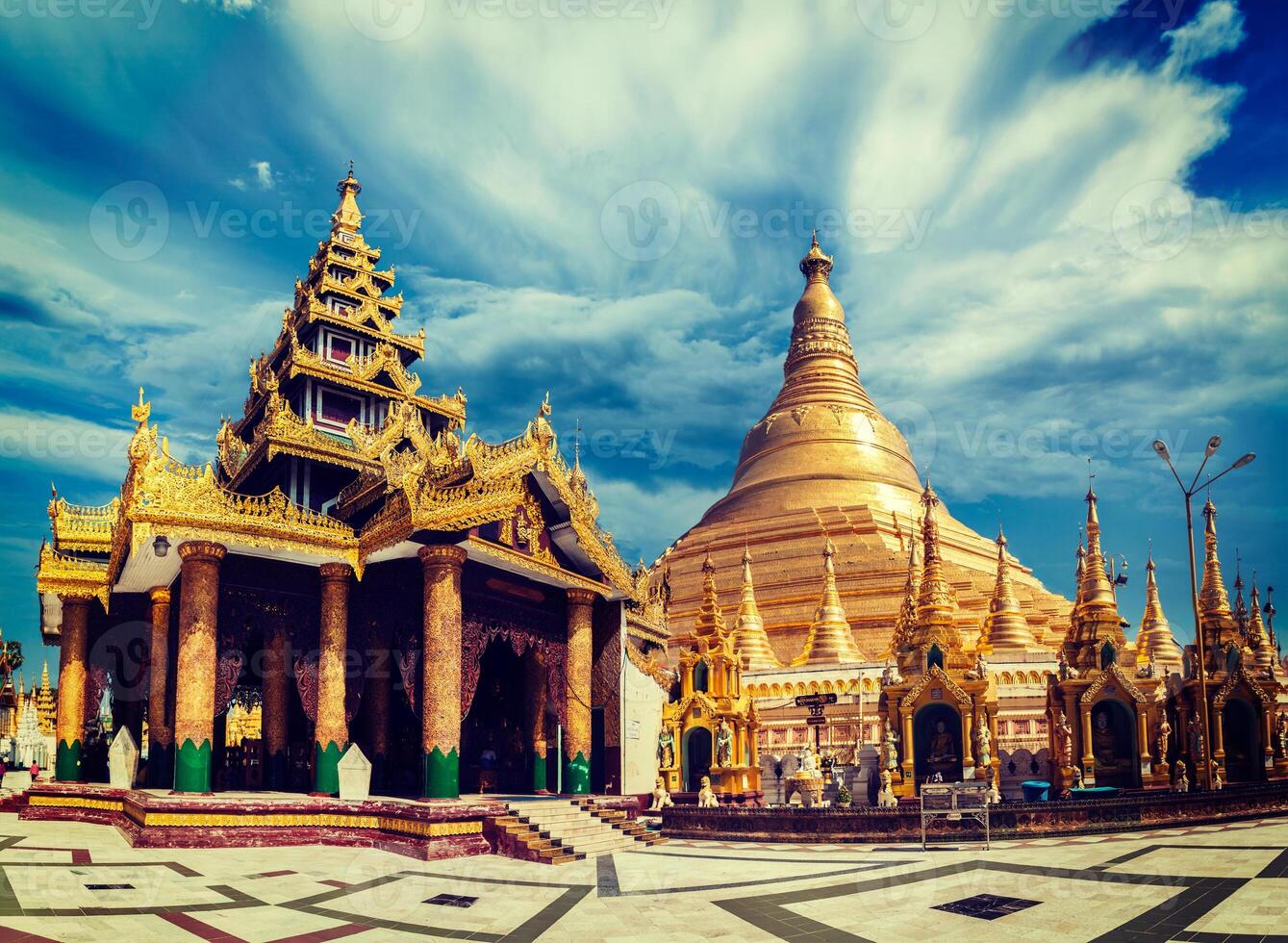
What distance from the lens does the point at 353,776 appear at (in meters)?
22.5

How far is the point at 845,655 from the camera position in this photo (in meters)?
44.4

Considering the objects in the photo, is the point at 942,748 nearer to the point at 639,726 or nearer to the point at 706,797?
the point at 706,797

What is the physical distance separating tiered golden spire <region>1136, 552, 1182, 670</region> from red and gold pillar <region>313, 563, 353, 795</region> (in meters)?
36.0

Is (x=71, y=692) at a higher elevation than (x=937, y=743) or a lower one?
higher

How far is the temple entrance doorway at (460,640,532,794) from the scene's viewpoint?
28125mm

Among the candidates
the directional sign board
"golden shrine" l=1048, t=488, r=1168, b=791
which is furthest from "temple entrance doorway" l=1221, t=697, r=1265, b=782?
the directional sign board

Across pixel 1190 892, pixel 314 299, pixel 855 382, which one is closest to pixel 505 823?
pixel 1190 892

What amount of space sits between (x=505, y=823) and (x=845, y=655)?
1019 inches

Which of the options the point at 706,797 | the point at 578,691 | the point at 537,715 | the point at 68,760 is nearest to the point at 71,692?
the point at 68,760

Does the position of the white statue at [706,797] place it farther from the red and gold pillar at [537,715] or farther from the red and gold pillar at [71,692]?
the red and gold pillar at [71,692]

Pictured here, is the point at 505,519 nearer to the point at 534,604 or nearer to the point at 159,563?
the point at 534,604

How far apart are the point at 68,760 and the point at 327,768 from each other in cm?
1159

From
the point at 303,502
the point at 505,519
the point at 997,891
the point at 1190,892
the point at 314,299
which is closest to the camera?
the point at 1190,892

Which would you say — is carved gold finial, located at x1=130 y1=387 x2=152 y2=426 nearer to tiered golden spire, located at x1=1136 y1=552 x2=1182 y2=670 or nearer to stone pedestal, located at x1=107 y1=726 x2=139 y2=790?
stone pedestal, located at x1=107 y1=726 x2=139 y2=790
